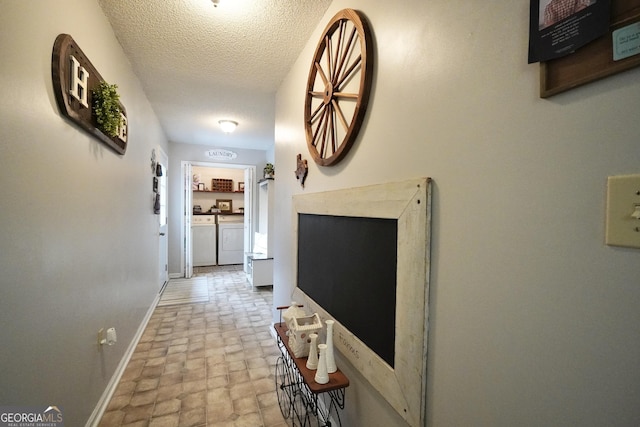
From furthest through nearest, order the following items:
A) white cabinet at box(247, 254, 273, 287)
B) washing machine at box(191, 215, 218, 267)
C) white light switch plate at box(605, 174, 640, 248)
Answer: washing machine at box(191, 215, 218, 267)
white cabinet at box(247, 254, 273, 287)
white light switch plate at box(605, 174, 640, 248)

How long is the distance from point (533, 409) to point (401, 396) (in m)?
0.45

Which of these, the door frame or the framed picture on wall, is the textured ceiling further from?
the framed picture on wall

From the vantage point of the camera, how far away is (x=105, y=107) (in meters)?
1.59

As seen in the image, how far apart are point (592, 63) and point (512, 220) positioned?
1.12 feet

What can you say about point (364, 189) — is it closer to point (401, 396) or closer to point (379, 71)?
point (379, 71)

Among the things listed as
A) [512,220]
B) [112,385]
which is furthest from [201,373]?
[512,220]

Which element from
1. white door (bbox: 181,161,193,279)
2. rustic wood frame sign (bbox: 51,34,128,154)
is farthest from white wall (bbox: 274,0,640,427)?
white door (bbox: 181,161,193,279)

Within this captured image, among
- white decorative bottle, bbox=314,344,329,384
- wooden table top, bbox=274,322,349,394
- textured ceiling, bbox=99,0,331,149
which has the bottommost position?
wooden table top, bbox=274,322,349,394

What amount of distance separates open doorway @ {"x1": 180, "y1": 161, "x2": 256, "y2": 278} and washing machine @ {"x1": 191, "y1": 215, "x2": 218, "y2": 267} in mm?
252

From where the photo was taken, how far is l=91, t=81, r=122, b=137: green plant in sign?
5.16ft

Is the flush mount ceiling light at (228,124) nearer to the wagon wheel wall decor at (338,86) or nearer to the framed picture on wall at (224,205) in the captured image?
the wagon wheel wall decor at (338,86)

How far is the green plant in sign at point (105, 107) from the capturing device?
1572 mm

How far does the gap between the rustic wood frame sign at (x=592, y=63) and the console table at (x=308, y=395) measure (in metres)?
1.32

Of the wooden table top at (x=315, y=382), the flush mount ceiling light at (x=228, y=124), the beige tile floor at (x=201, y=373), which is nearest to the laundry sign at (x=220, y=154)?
the flush mount ceiling light at (x=228, y=124)
